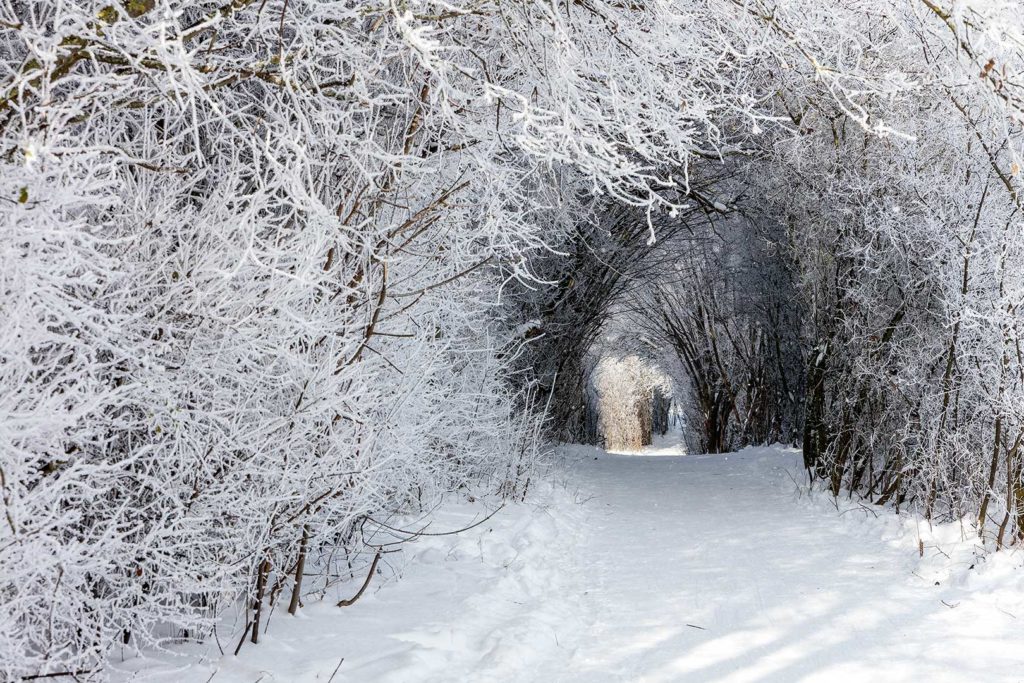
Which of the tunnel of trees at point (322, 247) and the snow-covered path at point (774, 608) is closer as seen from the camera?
the tunnel of trees at point (322, 247)

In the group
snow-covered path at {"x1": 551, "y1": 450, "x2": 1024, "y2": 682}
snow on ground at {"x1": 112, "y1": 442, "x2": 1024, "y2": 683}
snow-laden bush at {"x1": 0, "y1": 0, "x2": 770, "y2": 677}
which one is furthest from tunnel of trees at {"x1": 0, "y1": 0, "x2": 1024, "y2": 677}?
snow-covered path at {"x1": 551, "y1": 450, "x2": 1024, "y2": 682}

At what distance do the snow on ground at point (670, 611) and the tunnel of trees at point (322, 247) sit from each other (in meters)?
0.34

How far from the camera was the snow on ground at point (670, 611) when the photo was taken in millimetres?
3557

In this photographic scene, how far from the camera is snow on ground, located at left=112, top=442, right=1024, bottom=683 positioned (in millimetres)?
3557

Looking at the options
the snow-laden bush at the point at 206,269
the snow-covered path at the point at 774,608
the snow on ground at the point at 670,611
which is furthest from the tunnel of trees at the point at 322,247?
the snow-covered path at the point at 774,608

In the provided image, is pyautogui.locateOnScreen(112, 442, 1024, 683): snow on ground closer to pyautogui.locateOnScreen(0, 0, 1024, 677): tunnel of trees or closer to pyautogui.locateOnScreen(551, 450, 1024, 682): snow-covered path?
pyautogui.locateOnScreen(551, 450, 1024, 682): snow-covered path

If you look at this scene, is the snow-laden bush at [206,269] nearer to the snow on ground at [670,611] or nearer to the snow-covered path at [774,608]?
the snow on ground at [670,611]

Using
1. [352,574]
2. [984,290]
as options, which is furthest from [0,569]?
[984,290]

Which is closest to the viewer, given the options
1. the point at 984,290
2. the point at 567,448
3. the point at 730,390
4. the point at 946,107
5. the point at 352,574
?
the point at 352,574

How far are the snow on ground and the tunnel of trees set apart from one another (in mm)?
336

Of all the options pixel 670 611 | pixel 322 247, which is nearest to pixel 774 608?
pixel 670 611

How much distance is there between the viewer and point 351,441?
373 cm

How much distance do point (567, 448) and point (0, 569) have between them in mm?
12184

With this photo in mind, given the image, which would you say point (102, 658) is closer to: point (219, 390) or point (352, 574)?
point (219, 390)
